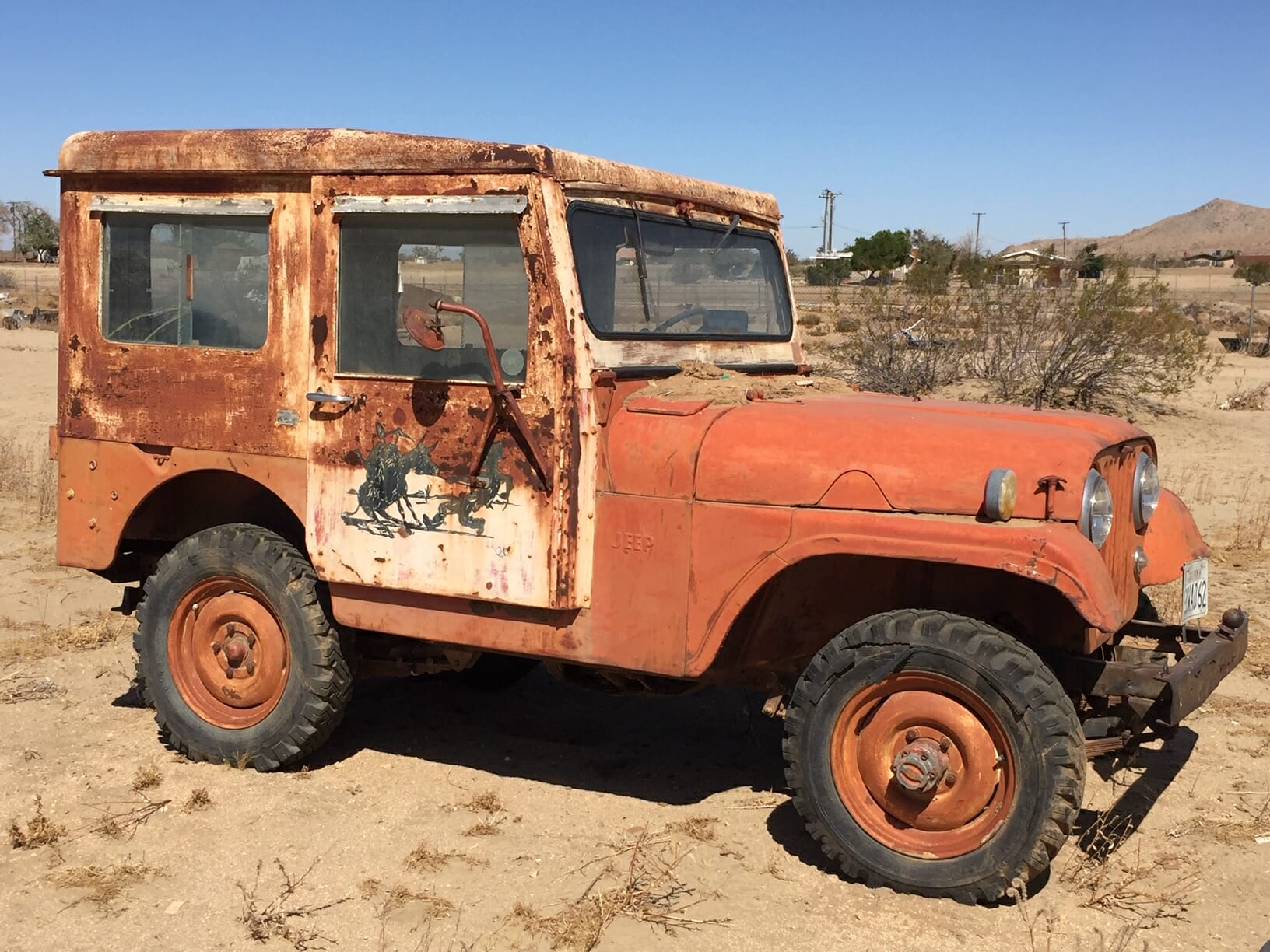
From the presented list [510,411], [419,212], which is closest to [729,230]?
[419,212]

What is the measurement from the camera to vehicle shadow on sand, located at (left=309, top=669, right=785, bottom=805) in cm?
523

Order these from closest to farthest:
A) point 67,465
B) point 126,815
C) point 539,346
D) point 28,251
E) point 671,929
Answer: point 671,929, point 539,346, point 126,815, point 67,465, point 28,251

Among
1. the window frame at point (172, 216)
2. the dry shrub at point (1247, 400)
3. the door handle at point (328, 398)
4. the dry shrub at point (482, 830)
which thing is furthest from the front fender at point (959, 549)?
the dry shrub at point (1247, 400)

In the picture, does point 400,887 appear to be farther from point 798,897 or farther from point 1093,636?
point 1093,636

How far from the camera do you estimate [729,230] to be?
17.9ft

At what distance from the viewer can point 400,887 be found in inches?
163

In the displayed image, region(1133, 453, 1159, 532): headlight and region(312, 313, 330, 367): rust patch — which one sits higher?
region(312, 313, 330, 367): rust patch

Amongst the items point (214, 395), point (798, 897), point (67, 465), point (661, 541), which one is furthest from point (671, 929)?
point (67, 465)

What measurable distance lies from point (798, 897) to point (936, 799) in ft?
1.76

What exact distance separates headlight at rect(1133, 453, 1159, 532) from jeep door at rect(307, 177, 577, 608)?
6.35ft

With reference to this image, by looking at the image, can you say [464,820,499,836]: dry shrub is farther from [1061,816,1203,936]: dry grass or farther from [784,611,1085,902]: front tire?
[1061,816,1203,936]: dry grass

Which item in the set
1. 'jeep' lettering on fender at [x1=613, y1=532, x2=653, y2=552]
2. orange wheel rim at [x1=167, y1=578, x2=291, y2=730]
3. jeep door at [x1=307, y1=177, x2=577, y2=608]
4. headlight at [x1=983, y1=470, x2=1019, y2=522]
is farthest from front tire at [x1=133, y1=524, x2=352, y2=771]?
headlight at [x1=983, y1=470, x2=1019, y2=522]

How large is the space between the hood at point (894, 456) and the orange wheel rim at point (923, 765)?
0.60 m

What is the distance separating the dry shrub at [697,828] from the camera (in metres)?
4.55
